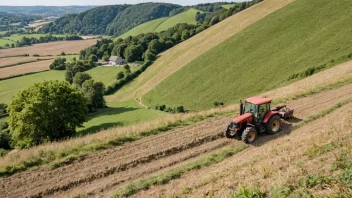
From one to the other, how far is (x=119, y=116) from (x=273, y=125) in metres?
40.2

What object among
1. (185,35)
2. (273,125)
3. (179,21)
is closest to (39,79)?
(185,35)

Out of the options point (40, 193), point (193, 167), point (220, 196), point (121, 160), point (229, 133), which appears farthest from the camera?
point (229, 133)

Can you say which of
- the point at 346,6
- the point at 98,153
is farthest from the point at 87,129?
the point at 346,6

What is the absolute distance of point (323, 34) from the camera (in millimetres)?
49781

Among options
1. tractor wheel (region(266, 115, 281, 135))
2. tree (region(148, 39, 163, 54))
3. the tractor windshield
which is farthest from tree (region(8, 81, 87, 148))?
tree (region(148, 39, 163, 54))

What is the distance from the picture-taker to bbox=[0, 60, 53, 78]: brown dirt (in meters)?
110

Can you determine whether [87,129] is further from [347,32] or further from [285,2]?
[285,2]

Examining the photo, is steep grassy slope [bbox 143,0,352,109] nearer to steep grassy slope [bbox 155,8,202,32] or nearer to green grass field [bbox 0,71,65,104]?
green grass field [bbox 0,71,65,104]

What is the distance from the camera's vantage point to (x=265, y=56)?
173 ft

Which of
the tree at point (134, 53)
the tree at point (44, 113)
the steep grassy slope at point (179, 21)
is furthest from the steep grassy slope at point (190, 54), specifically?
the steep grassy slope at point (179, 21)

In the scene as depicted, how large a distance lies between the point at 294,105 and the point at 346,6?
43154mm

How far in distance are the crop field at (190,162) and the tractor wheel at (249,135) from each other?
35 cm

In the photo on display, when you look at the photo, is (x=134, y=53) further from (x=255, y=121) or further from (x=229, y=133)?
(x=255, y=121)

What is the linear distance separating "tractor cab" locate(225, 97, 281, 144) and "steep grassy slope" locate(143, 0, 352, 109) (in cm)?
2650
